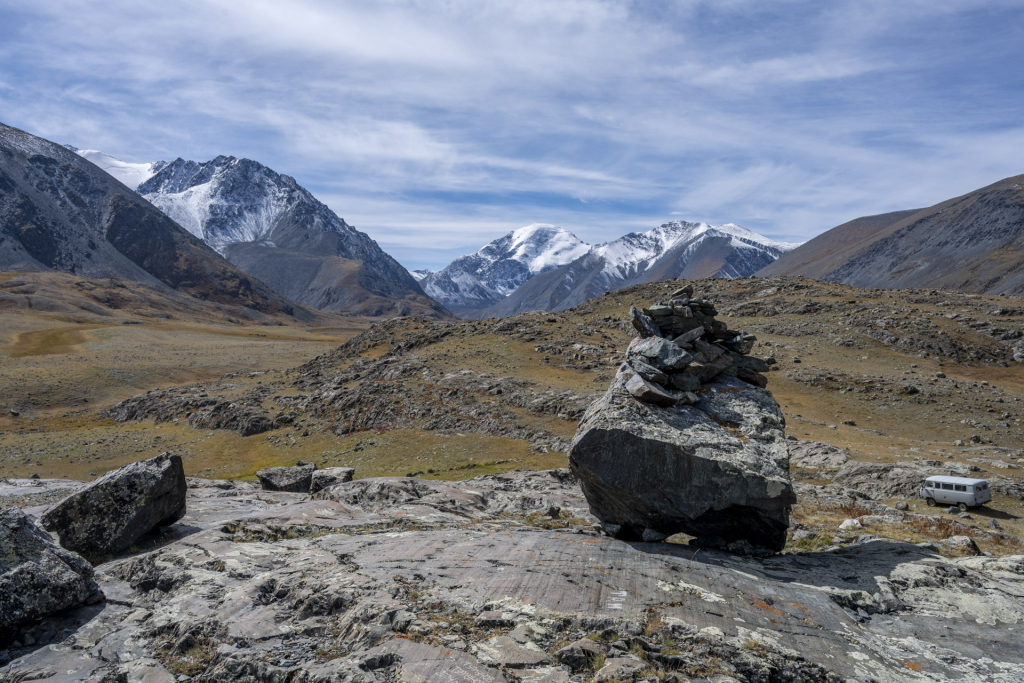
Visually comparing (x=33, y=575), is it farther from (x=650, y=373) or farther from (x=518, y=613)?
(x=650, y=373)

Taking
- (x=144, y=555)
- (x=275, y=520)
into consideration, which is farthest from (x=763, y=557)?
(x=144, y=555)

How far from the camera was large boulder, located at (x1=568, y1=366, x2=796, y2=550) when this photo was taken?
1642 centimetres

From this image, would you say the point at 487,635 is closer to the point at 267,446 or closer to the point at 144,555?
the point at 144,555

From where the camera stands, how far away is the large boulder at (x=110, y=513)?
17328mm

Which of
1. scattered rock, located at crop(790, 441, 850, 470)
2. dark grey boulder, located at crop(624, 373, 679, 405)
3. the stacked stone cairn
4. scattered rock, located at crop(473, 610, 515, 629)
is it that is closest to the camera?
scattered rock, located at crop(473, 610, 515, 629)

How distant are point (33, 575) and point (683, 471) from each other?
17.5 meters

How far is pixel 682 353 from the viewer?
64.4 feet

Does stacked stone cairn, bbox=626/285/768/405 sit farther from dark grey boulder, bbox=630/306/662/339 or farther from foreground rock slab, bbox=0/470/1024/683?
foreground rock slab, bbox=0/470/1024/683

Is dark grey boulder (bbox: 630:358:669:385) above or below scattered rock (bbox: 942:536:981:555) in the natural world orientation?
above

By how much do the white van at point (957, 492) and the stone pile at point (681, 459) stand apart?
14.2 m

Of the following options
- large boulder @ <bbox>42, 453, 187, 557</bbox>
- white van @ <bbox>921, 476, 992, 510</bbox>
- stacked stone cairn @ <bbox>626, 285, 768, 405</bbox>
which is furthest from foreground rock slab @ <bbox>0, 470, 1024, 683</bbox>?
white van @ <bbox>921, 476, 992, 510</bbox>

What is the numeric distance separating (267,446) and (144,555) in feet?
134

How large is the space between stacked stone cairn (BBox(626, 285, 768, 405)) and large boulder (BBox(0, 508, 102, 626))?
16810 millimetres

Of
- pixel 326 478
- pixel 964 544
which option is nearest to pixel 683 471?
pixel 964 544
